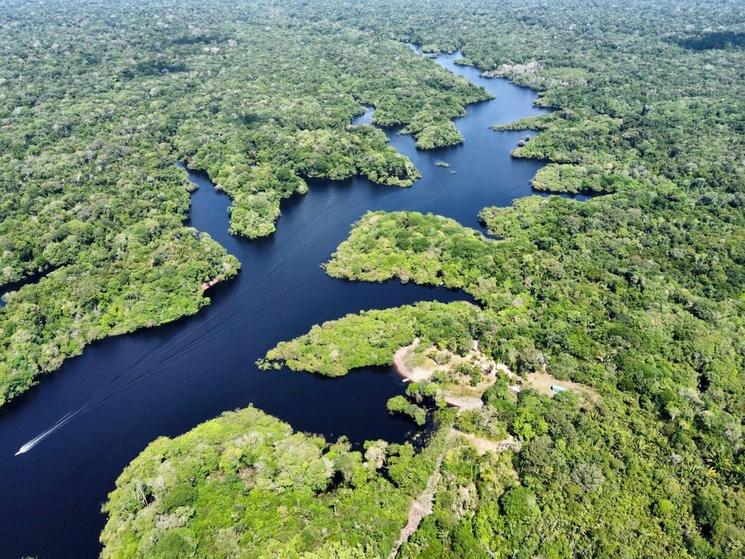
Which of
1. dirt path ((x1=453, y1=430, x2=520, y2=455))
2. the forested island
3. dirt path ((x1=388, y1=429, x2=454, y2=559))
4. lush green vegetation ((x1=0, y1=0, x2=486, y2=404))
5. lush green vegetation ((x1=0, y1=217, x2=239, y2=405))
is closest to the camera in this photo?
dirt path ((x1=388, y1=429, x2=454, y2=559))

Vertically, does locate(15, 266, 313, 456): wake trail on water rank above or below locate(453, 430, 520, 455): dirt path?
above

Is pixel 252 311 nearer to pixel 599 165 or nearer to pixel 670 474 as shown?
pixel 670 474

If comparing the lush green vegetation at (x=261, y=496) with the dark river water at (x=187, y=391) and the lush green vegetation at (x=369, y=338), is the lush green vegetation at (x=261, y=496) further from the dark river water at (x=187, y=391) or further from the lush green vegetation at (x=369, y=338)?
the lush green vegetation at (x=369, y=338)

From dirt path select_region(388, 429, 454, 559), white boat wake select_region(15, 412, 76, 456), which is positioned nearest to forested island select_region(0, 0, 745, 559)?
dirt path select_region(388, 429, 454, 559)

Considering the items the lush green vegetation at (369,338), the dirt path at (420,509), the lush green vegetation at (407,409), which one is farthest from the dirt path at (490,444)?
the lush green vegetation at (369,338)

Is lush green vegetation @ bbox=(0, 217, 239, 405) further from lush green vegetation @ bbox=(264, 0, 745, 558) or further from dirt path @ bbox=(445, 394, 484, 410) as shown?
dirt path @ bbox=(445, 394, 484, 410)
